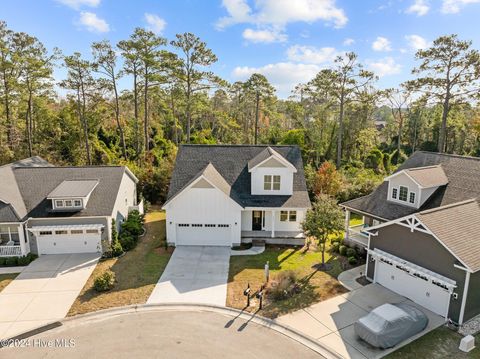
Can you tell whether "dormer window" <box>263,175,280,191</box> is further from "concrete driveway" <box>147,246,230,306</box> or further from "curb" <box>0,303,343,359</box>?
"curb" <box>0,303,343,359</box>

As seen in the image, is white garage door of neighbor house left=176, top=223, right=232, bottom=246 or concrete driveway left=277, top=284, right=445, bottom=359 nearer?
concrete driveway left=277, top=284, right=445, bottom=359

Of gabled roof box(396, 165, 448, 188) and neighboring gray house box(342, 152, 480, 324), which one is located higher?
gabled roof box(396, 165, 448, 188)

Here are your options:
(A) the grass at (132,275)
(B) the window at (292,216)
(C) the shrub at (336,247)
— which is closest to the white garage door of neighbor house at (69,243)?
(A) the grass at (132,275)

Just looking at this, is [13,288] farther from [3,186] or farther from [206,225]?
[206,225]

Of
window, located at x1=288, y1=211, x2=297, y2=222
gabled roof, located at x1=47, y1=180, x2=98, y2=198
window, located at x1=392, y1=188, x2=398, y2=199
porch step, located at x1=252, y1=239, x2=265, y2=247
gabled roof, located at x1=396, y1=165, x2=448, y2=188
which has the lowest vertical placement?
porch step, located at x1=252, y1=239, x2=265, y2=247

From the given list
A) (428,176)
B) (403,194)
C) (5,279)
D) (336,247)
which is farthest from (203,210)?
(428,176)

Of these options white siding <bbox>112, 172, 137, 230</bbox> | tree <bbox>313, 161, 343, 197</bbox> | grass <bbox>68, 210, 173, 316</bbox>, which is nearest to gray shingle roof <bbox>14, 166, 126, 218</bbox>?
white siding <bbox>112, 172, 137, 230</bbox>

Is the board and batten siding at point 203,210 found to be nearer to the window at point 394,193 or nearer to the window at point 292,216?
the window at point 292,216
